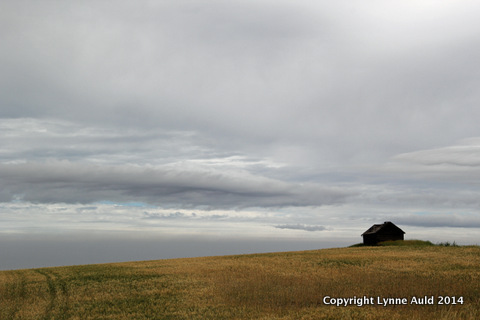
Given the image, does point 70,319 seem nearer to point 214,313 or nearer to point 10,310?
point 10,310

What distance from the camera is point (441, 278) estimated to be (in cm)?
2598

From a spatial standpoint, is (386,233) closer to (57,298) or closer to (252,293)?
(252,293)

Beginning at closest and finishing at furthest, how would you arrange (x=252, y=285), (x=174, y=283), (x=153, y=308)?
1. (x=153, y=308)
2. (x=252, y=285)
3. (x=174, y=283)

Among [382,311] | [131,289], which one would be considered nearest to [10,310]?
[131,289]

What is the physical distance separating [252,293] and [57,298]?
12287mm

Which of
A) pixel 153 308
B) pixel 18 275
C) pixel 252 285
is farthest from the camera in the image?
pixel 18 275

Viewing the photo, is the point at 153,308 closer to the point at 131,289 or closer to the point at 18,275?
the point at 131,289

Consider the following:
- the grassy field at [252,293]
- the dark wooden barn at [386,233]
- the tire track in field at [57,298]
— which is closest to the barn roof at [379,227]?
the dark wooden barn at [386,233]

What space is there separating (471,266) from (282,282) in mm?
17609

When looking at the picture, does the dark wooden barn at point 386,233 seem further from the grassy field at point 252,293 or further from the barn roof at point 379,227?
the grassy field at point 252,293

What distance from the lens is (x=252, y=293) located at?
74.6ft

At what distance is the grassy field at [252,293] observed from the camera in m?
18.3

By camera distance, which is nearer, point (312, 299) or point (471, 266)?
point (312, 299)

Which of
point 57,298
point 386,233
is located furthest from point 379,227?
point 57,298
